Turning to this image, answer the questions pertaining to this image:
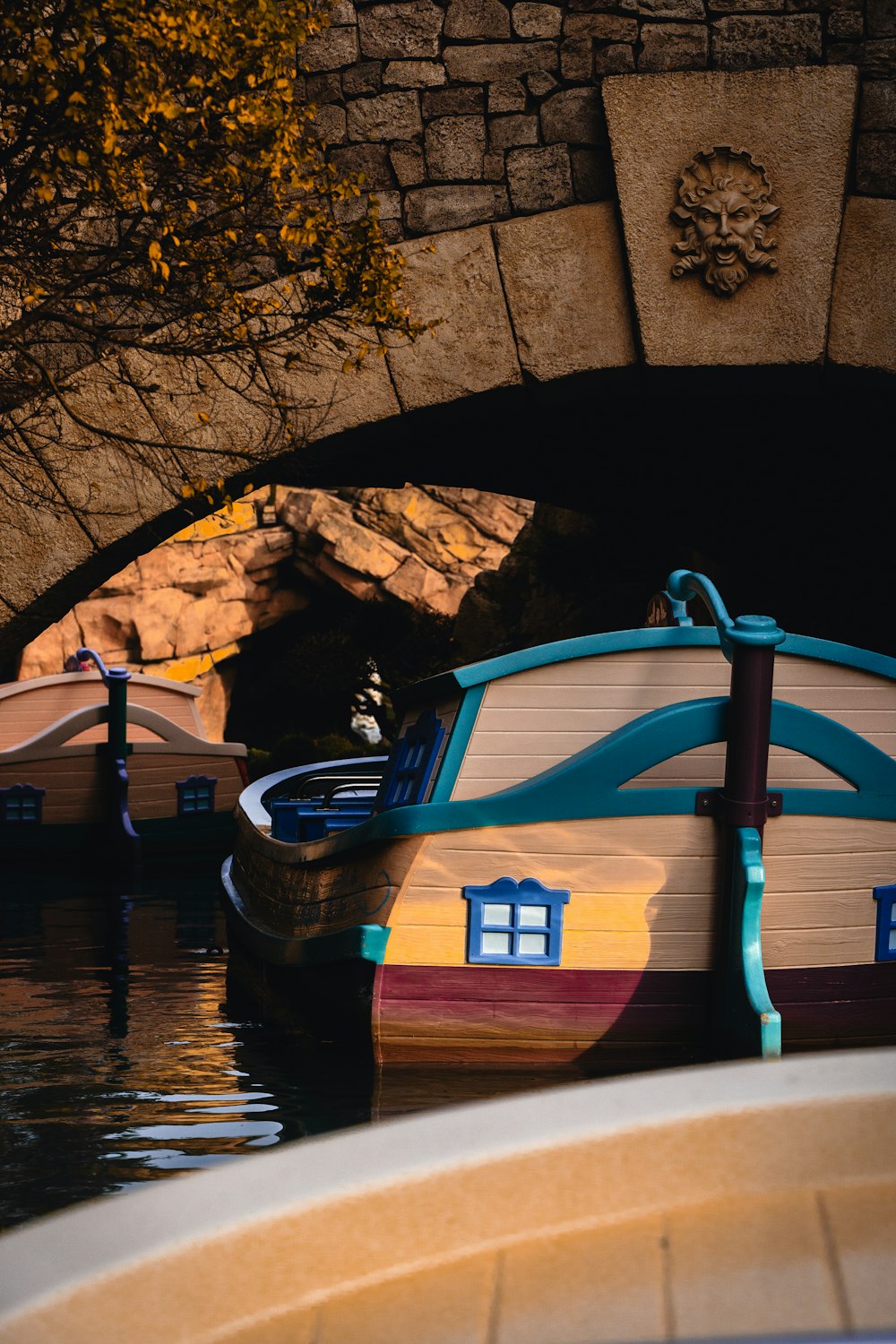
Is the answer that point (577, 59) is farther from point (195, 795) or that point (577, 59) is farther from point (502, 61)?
point (195, 795)

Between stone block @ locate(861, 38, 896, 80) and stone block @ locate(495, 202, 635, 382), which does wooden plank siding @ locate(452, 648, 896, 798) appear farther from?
stone block @ locate(861, 38, 896, 80)

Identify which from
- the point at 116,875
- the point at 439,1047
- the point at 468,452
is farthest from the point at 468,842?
the point at 116,875

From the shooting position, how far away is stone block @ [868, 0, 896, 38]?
25.8 ft

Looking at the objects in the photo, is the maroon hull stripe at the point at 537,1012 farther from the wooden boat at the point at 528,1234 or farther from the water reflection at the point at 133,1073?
the wooden boat at the point at 528,1234

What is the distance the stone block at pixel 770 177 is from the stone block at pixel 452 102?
2.54 feet

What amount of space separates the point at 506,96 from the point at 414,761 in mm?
4450

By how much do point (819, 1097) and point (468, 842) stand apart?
411cm

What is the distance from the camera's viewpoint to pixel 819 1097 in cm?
99

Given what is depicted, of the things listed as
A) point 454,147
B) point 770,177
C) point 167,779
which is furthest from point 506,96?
point 167,779

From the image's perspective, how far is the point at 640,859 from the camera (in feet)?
16.5

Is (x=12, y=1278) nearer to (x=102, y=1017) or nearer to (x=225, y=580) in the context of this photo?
(x=102, y=1017)

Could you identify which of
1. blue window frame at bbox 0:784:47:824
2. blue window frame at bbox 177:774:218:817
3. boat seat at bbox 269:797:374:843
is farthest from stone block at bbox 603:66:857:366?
blue window frame at bbox 0:784:47:824

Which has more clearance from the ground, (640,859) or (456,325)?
(456,325)

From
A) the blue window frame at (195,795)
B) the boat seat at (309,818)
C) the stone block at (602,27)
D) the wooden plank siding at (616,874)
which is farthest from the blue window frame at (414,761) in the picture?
the blue window frame at (195,795)
